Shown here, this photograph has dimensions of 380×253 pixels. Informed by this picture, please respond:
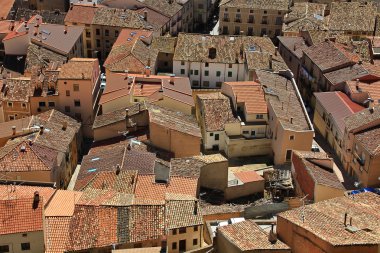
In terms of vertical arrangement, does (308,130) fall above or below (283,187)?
above

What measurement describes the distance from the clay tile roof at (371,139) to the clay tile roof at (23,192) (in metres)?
35.8

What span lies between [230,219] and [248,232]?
21.0ft

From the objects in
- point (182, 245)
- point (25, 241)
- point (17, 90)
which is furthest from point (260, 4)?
point (25, 241)

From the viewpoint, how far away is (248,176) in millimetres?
71250

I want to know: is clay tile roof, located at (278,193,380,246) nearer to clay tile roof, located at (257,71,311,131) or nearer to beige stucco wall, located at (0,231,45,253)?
clay tile roof, located at (257,71,311,131)

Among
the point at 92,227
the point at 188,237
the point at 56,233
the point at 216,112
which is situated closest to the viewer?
the point at 92,227

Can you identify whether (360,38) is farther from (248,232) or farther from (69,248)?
(69,248)

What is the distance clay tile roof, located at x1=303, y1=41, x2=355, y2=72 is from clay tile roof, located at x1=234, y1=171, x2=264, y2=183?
24.7 m

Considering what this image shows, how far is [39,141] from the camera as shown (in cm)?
7156

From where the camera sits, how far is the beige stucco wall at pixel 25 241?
53.1m

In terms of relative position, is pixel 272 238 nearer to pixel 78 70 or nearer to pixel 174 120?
pixel 174 120

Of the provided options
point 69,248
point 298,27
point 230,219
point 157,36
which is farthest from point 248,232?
point 298,27

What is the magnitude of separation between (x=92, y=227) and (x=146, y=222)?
5066 mm

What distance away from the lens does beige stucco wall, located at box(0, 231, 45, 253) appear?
174 feet
